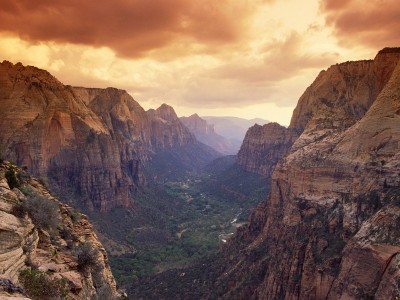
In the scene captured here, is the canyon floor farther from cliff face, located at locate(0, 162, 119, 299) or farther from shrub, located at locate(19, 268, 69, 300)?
shrub, located at locate(19, 268, 69, 300)

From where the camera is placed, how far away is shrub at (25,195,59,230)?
26172 millimetres

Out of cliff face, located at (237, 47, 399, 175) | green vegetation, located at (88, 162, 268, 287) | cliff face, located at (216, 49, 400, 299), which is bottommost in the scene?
green vegetation, located at (88, 162, 268, 287)

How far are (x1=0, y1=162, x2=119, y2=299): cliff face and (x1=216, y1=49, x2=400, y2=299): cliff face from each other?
2615 centimetres

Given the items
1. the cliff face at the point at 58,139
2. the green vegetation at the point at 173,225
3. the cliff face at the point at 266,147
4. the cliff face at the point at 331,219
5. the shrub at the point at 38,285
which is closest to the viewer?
the shrub at the point at 38,285

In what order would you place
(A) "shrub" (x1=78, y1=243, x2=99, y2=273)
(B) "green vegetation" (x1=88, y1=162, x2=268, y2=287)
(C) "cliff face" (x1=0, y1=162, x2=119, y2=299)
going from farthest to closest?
(B) "green vegetation" (x1=88, y1=162, x2=268, y2=287) → (A) "shrub" (x1=78, y1=243, x2=99, y2=273) → (C) "cliff face" (x1=0, y1=162, x2=119, y2=299)

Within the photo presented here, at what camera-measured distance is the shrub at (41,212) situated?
85.9 ft

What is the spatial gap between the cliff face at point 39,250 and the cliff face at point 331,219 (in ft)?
85.8

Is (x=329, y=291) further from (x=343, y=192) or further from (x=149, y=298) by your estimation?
(x=149, y=298)

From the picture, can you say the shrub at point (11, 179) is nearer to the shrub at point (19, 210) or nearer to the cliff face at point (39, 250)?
the cliff face at point (39, 250)

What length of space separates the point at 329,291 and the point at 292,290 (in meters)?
6.69

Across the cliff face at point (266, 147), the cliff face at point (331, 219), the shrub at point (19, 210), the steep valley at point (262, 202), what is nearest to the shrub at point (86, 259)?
the steep valley at point (262, 202)

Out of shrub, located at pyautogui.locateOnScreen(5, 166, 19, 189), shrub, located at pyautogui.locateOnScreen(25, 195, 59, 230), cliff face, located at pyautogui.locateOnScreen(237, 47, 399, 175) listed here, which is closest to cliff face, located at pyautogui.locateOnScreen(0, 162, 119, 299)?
shrub, located at pyautogui.locateOnScreen(25, 195, 59, 230)

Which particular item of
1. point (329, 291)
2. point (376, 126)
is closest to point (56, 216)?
point (329, 291)

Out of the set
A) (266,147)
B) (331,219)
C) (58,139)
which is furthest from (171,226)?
(331,219)
